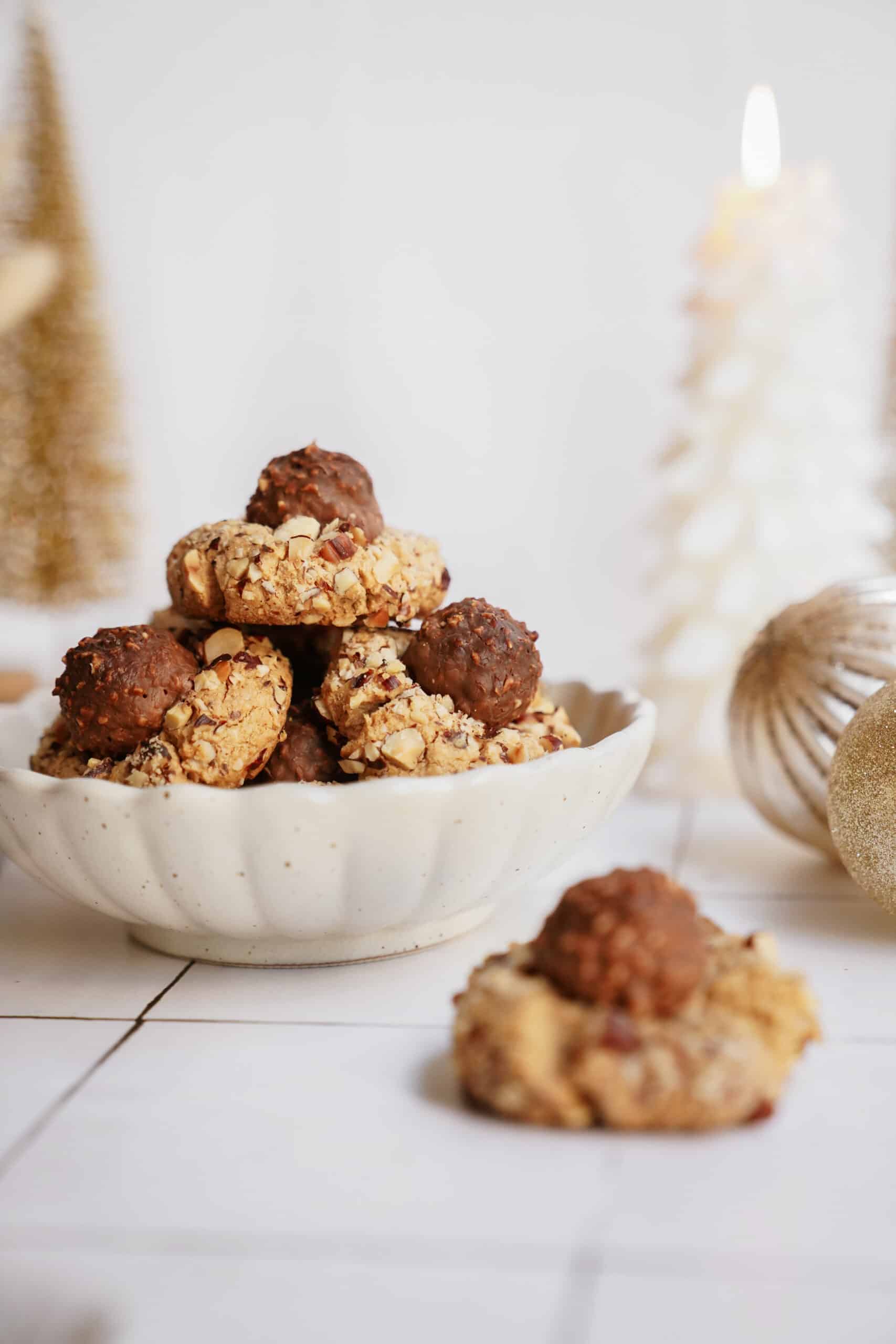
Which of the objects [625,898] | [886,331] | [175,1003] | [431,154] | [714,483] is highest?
[431,154]

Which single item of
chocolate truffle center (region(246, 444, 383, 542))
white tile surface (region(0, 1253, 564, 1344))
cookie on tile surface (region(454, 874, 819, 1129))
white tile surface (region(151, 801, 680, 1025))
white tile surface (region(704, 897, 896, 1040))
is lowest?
white tile surface (region(704, 897, 896, 1040))

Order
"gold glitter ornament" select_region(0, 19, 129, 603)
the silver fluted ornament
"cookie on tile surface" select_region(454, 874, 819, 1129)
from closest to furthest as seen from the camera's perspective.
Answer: "cookie on tile surface" select_region(454, 874, 819, 1129)
the silver fluted ornament
"gold glitter ornament" select_region(0, 19, 129, 603)

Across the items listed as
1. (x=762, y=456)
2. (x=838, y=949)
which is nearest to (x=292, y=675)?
(x=838, y=949)

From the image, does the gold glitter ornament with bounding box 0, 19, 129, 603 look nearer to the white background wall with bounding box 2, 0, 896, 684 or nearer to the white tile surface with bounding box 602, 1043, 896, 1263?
the white background wall with bounding box 2, 0, 896, 684

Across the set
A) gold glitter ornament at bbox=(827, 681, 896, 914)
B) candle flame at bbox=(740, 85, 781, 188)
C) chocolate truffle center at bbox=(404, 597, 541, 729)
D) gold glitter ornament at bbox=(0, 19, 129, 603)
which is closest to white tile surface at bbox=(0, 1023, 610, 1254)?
chocolate truffle center at bbox=(404, 597, 541, 729)

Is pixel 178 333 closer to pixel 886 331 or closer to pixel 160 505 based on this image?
pixel 160 505

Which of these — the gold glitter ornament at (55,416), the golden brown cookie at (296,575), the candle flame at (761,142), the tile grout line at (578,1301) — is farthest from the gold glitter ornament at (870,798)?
the gold glitter ornament at (55,416)

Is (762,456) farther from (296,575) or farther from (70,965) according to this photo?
(70,965)

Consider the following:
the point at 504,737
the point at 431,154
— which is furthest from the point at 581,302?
the point at 504,737
